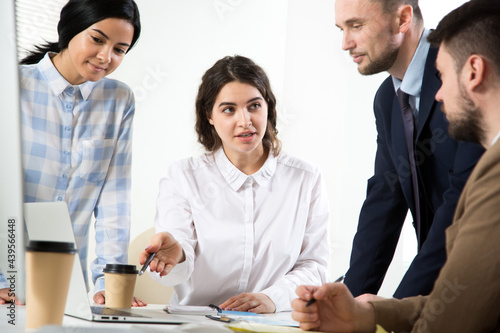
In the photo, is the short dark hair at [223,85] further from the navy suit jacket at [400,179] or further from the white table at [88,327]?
the white table at [88,327]

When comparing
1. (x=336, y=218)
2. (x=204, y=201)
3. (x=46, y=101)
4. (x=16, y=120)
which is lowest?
(x=336, y=218)

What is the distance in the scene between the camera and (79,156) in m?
1.73

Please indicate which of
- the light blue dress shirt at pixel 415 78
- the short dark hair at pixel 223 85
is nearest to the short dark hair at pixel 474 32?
the light blue dress shirt at pixel 415 78

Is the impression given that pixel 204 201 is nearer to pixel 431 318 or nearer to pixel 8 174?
pixel 431 318

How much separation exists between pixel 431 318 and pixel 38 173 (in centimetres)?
127

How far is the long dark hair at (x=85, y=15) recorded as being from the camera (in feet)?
5.62

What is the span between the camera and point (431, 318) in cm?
87

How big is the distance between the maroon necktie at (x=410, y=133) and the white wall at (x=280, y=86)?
161 centimetres

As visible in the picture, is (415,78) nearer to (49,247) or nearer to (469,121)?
(469,121)

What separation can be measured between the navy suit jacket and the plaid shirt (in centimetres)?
79

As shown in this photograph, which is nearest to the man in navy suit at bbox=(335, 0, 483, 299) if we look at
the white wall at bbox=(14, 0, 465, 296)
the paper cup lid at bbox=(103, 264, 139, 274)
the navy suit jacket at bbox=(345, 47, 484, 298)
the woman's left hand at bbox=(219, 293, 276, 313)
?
the navy suit jacket at bbox=(345, 47, 484, 298)

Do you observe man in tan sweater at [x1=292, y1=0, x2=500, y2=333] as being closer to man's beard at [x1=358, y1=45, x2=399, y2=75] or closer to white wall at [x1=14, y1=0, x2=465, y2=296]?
man's beard at [x1=358, y1=45, x2=399, y2=75]

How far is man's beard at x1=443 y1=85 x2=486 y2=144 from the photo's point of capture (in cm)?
106

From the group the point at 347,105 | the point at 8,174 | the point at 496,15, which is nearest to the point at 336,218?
the point at 347,105
